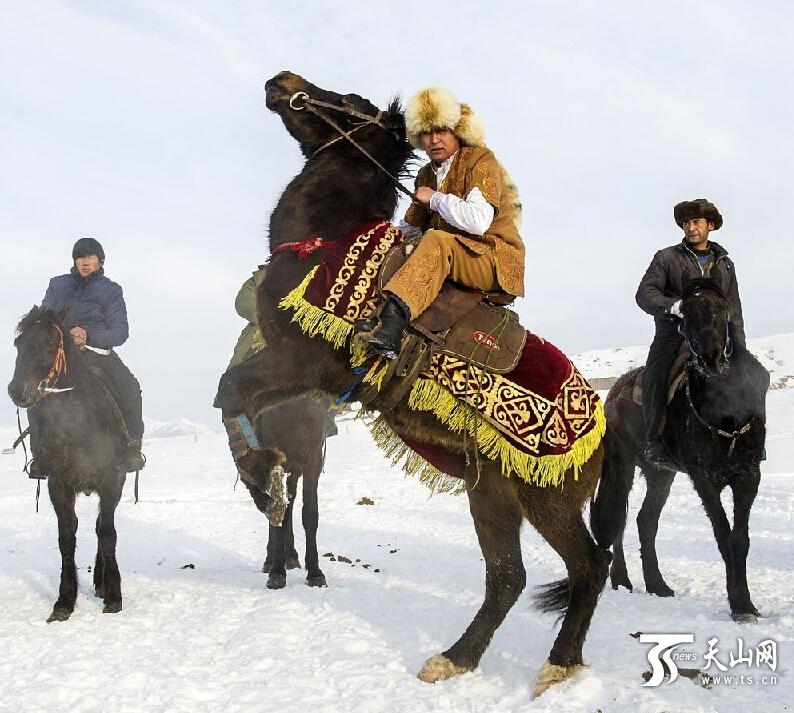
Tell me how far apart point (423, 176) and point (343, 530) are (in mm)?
6739

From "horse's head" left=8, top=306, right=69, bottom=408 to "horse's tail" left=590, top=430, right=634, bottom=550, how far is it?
4.64 meters

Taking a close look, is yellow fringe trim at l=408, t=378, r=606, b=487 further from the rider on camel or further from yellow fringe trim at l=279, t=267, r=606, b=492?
the rider on camel

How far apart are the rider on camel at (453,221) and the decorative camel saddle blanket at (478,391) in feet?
0.75

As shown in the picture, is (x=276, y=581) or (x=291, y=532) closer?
(x=276, y=581)

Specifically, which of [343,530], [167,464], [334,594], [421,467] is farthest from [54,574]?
[167,464]

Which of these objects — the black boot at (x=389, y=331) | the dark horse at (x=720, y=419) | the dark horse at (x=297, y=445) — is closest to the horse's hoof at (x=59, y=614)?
the dark horse at (x=297, y=445)

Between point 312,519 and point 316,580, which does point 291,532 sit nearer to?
point 312,519

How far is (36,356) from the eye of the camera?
5.81 m

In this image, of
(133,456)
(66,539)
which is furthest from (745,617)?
(133,456)

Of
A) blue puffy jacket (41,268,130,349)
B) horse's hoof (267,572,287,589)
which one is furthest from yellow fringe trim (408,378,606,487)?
blue puffy jacket (41,268,130,349)

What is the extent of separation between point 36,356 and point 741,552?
600 cm

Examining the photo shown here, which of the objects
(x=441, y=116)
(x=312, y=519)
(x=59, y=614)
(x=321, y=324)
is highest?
(x=441, y=116)

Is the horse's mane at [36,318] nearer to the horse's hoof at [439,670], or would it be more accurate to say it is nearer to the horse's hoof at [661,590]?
the horse's hoof at [439,670]

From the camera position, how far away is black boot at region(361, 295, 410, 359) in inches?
141
